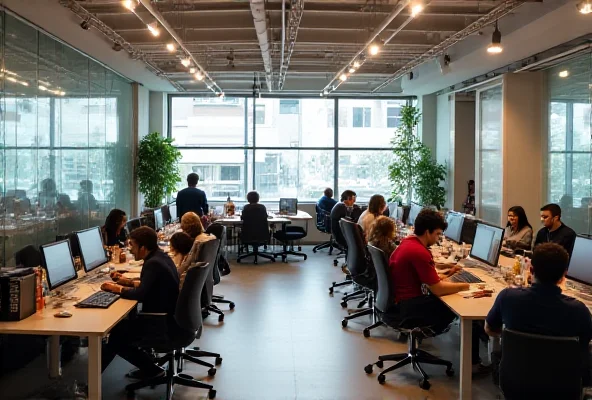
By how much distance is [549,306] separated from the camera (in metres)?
2.93

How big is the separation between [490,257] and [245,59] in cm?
604

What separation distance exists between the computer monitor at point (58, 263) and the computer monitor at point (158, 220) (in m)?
3.63

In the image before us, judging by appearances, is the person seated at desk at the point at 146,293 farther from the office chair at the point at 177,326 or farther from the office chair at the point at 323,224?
the office chair at the point at 323,224

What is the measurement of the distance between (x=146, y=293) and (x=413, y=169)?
30.0 ft

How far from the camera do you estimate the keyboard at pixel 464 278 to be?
490 cm

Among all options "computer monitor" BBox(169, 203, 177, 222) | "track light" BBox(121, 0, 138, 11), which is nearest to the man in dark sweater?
"computer monitor" BBox(169, 203, 177, 222)

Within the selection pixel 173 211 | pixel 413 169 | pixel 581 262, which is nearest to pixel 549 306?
pixel 581 262

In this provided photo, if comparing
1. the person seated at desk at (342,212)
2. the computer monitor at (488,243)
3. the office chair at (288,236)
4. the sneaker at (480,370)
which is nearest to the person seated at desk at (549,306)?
the sneaker at (480,370)

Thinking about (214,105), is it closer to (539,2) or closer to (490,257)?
(539,2)

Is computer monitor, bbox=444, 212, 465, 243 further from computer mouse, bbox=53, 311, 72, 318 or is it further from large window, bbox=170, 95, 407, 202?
large window, bbox=170, 95, 407, 202

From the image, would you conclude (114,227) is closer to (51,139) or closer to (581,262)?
(51,139)

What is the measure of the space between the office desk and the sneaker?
2791 millimetres

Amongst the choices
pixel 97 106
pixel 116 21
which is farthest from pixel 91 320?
pixel 97 106

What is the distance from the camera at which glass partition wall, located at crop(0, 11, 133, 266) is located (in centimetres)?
628
